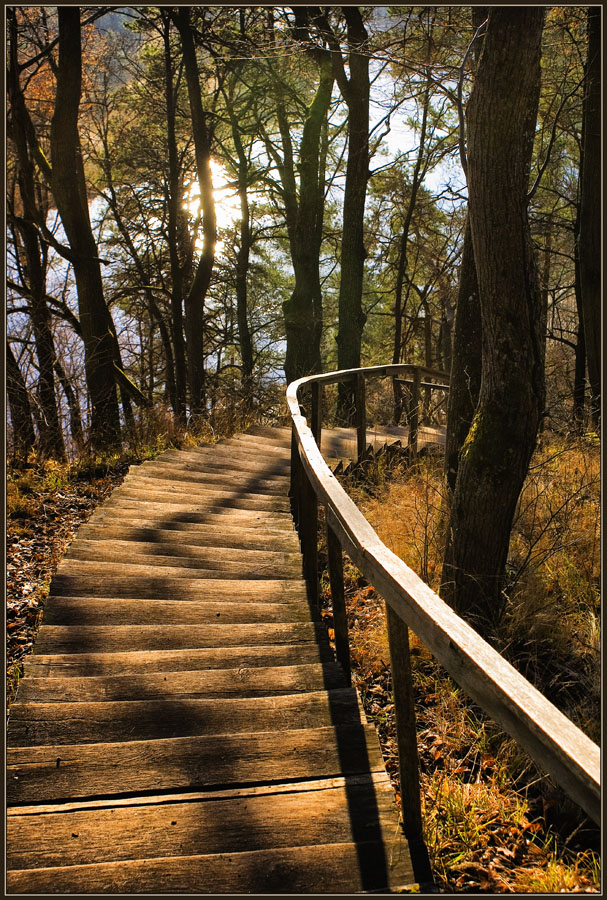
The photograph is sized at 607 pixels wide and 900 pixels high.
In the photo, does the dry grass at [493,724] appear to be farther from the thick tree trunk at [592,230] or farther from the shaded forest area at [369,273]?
the thick tree trunk at [592,230]

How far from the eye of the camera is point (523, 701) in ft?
5.21

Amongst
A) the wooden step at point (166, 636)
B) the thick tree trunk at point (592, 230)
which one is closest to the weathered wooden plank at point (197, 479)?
the wooden step at point (166, 636)

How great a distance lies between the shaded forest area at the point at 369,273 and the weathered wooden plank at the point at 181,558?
54 centimetres

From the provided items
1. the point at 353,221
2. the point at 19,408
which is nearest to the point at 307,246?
the point at 353,221

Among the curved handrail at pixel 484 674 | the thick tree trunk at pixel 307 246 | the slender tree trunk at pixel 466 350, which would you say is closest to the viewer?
the curved handrail at pixel 484 674

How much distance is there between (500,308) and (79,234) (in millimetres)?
7594

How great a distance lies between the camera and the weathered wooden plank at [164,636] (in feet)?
12.2

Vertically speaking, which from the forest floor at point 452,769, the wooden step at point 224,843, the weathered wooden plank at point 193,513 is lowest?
the forest floor at point 452,769

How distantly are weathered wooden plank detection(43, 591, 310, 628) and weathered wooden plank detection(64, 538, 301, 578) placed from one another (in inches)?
19.8

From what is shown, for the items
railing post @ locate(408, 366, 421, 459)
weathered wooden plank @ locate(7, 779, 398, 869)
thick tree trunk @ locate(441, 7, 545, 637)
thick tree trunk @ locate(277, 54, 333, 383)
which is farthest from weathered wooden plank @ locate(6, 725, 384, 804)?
thick tree trunk @ locate(277, 54, 333, 383)

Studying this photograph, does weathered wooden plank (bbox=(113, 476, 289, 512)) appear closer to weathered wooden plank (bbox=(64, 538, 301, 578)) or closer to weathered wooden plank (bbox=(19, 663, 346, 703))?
weathered wooden plank (bbox=(64, 538, 301, 578))

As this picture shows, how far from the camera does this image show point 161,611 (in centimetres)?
420

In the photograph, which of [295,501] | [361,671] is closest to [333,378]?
[295,501]

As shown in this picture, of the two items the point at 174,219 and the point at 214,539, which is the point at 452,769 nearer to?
the point at 214,539
